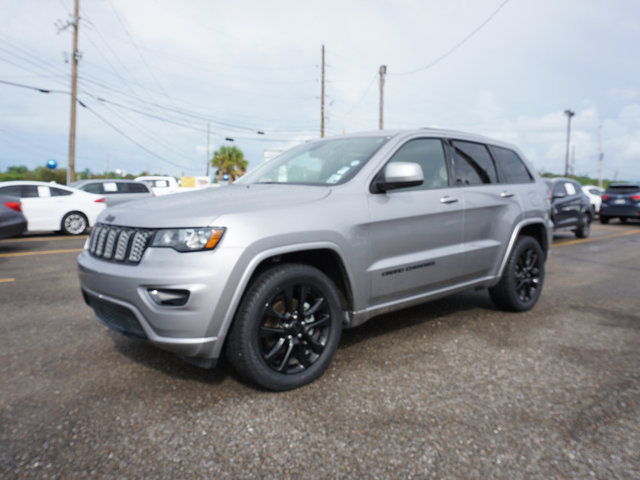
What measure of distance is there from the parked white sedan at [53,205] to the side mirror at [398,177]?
32.4 ft

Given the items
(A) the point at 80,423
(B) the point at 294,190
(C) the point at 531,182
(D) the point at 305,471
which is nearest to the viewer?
(D) the point at 305,471

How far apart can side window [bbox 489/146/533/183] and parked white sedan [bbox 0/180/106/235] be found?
973 centimetres

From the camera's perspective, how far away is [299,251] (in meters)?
3.02

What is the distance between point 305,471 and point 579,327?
3.28 metres

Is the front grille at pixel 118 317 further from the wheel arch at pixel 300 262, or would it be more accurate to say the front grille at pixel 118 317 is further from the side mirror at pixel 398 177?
the side mirror at pixel 398 177

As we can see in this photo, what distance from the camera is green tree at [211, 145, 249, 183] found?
164 ft

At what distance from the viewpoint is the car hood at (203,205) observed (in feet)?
8.80

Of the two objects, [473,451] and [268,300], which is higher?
[268,300]

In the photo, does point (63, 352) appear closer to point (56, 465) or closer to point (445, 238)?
point (56, 465)

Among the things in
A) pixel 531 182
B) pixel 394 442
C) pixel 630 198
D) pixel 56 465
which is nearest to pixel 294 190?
pixel 394 442

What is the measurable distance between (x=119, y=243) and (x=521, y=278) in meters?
3.68

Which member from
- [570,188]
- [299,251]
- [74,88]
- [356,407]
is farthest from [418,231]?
[74,88]

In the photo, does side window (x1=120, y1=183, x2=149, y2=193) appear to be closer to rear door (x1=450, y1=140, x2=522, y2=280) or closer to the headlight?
rear door (x1=450, y1=140, x2=522, y2=280)

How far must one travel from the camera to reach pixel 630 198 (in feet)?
57.1
